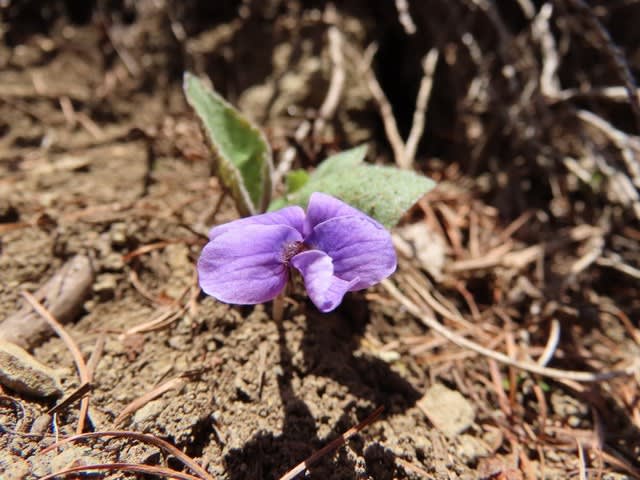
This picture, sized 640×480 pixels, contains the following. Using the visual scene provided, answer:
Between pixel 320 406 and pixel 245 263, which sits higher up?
pixel 245 263

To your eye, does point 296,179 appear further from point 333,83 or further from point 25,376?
point 25,376

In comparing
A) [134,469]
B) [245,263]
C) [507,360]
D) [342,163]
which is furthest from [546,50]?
[134,469]

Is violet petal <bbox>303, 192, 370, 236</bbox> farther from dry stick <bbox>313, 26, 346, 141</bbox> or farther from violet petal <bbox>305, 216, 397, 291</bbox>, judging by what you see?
dry stick <bbox>313, 26, 346, 141</bbox>

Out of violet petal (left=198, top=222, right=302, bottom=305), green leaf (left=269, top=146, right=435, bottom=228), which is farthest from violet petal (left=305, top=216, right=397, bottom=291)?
green leaf (left=269, top=146, right=435, bottom=228)

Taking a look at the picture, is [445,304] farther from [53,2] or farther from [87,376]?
[53,2]

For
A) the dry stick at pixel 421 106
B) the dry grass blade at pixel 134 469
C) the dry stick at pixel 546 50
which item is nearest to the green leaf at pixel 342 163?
the dry stick at pixel 421 106

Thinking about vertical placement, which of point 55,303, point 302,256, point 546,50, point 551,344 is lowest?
point 551,344
